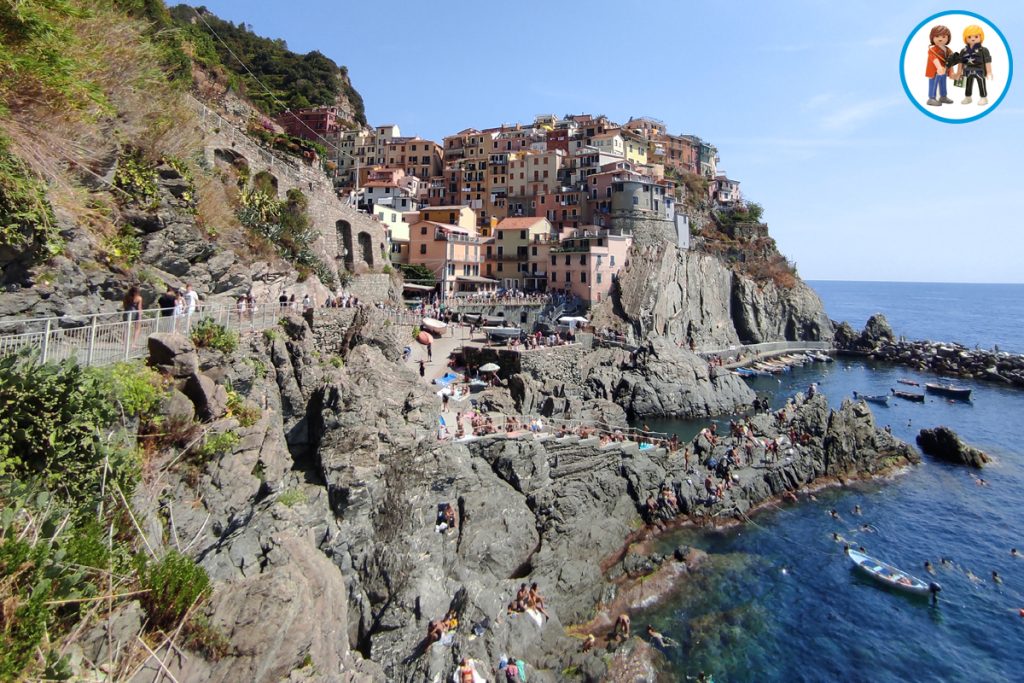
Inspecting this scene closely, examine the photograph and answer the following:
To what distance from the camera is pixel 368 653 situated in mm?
13109

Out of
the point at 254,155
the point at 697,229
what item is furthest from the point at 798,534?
the point at 697,229

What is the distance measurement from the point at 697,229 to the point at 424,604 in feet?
208

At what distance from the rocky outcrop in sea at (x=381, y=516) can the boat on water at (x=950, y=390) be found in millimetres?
34154

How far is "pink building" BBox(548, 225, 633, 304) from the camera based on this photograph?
5216cm

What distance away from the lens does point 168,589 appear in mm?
6215

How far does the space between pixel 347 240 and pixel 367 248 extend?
2.29 m

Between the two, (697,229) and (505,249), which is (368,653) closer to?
(505,249)

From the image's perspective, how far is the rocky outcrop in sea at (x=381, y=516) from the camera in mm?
8523

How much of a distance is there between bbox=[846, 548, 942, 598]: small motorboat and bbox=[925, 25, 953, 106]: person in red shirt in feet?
57.3

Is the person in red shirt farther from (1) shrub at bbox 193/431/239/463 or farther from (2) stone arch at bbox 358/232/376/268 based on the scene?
(2) stone arch at bbox 358/232/376/268

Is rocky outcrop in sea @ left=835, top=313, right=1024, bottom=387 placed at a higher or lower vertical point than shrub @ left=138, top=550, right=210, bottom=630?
lower

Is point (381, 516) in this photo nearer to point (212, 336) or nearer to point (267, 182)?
point (212, 336)

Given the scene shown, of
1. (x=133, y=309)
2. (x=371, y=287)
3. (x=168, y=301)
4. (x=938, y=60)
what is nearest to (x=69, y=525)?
(x=133, y=309)

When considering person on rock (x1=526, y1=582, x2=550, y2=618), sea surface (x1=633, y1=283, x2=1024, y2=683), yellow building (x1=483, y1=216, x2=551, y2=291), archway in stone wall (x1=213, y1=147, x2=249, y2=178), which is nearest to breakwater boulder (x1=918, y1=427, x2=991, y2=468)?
sea surface (x1=633, y1=283, x2=1024, y2=683)
